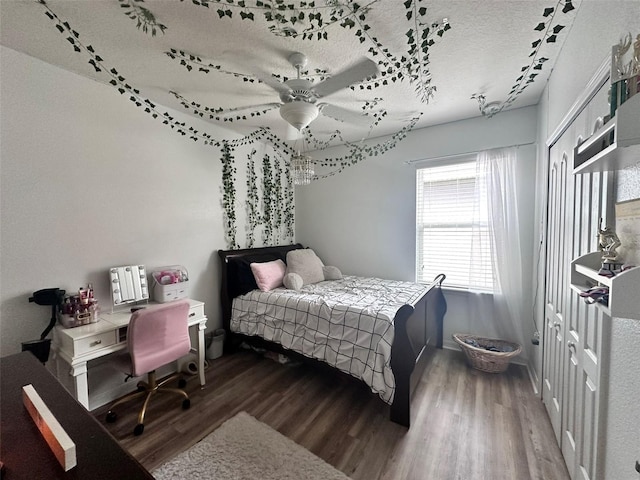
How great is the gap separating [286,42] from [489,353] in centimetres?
307

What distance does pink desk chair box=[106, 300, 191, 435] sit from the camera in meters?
1.81

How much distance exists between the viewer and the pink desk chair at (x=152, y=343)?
1.81 metres

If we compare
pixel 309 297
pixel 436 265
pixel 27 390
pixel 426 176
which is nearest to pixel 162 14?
pixel 27 390

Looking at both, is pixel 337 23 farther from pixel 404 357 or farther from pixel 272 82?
pixel 404 357

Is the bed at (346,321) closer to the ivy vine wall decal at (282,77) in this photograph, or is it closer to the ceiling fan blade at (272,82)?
the ivy vine wall decal at (282,77)

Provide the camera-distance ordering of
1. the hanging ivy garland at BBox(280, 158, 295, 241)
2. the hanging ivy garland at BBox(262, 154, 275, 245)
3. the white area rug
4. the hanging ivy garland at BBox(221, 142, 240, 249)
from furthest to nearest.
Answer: the hanging ivy garland at BBox(280, 158, 295, 241) → the hanging ivy garland at BBox(262, 154, 275, 245) → the hanging ivy garland at BBox(221, 142, 240, 249) → the white area rug

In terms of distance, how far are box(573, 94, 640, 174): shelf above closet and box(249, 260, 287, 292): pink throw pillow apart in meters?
2.62

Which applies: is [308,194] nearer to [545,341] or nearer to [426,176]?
[426,176]

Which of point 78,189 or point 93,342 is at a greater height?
point 78,189

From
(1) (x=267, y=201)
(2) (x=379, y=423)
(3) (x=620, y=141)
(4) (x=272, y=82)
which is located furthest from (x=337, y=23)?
(2) (x=379, y=423)

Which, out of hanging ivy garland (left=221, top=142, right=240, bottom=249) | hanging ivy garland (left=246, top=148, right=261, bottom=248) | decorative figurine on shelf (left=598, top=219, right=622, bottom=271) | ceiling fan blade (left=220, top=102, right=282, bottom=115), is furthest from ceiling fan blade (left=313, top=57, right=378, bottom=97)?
hanging ivy garland (left=246, top=148, right=261, bottom=248)

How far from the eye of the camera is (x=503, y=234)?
8.91 feet

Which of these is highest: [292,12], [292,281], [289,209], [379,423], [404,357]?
[292,12]

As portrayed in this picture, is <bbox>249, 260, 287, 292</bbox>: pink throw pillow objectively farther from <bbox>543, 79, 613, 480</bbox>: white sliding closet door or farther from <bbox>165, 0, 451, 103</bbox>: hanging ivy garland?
<bbox>543, 79, 613, 480</bbox>: white sliding closet door
